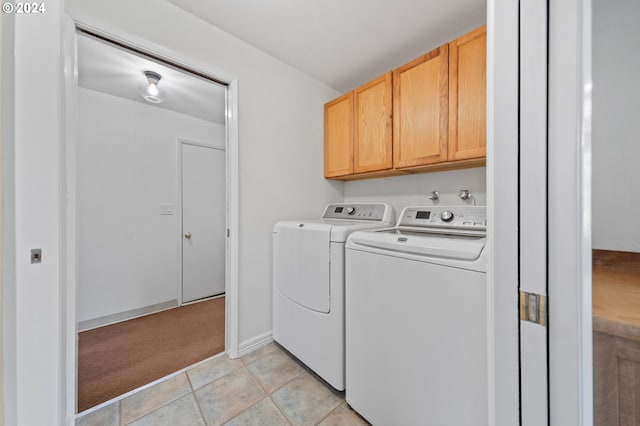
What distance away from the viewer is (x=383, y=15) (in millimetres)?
1448

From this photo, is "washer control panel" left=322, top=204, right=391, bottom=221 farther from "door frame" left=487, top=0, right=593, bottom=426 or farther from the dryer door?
"door frame" left=487, top=0, right=593, bottom=426

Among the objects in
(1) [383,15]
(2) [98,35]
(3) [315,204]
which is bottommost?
(3) [315,204]

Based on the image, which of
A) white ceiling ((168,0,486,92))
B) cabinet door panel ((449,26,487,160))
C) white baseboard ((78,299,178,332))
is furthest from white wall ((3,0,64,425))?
cabinet door panel ((449,26,487,160))

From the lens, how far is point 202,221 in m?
2.86

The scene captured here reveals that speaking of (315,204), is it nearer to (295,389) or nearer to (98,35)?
(295,389)

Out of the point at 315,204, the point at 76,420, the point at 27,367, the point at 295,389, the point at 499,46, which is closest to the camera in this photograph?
the point at 499,46

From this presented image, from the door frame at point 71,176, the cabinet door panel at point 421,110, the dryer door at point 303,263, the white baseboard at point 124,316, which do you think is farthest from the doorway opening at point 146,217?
the cabinet door panel at point 421,110

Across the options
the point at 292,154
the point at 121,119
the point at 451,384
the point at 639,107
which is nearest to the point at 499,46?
the point at 639,107

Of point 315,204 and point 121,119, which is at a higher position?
point 121,119

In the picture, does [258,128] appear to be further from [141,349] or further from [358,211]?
[141,349]

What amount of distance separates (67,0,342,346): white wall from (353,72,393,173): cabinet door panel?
0.45 meters

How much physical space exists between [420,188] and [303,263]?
1182mm

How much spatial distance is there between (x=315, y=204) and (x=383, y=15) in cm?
151

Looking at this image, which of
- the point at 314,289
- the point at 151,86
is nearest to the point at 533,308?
the point at 314,289
